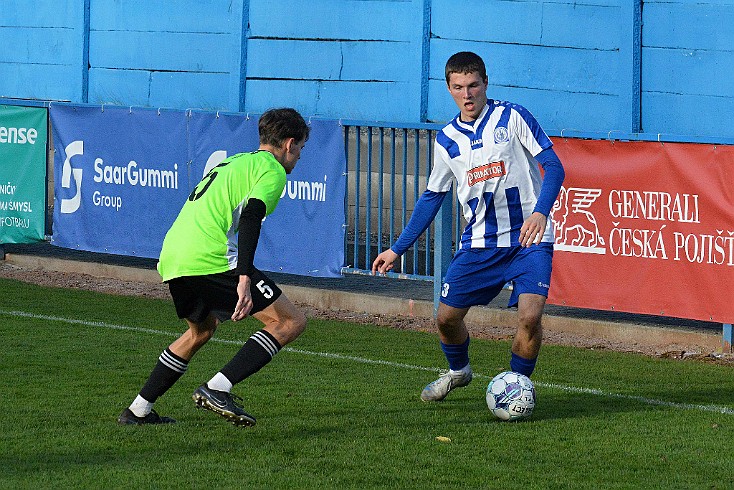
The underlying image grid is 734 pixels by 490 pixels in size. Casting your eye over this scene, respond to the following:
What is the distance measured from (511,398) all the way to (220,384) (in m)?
1.58

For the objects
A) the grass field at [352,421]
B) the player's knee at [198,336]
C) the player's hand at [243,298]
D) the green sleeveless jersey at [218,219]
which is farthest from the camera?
the player's knee at [198,336]

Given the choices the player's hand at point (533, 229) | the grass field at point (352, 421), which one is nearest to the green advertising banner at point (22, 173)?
the grass field at point (352, 421)

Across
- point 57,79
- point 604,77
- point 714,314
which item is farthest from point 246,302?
point 57,79

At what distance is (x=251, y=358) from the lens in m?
7.32

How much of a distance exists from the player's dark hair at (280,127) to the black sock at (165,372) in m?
1.17

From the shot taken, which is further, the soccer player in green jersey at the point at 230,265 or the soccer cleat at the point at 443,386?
the soccer cleat at the point at 443,386

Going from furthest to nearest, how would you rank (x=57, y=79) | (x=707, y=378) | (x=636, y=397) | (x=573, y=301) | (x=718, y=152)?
(x=57, y=79) → (x=573, y=301) → (x=718, y=152) → (x=707, y=378) → (x=636, y=397)

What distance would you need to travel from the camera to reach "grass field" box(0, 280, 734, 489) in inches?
261

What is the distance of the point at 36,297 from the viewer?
12.6 metres

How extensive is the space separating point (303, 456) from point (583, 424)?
5.56 ft

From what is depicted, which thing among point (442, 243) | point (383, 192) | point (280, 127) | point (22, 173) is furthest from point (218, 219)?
point (22, 173)

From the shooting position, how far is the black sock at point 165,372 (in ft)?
24.3

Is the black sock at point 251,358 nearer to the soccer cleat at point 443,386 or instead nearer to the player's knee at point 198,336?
the player's knee at point 198,336

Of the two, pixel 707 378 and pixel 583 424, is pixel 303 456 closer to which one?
pixel 583 424
